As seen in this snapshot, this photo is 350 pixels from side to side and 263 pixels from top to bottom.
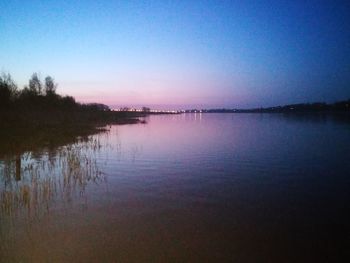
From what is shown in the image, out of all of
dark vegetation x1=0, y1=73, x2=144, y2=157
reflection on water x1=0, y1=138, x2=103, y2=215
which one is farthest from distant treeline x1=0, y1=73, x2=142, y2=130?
reflection on water x1=0, y1=138, x2=103, y2=215

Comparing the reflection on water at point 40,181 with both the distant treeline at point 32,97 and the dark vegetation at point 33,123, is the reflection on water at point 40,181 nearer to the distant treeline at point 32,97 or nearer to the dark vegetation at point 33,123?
the dark vegetation at point 33,123

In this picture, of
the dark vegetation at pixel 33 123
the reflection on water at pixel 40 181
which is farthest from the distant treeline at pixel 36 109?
the reflection on water at pixel 40 181

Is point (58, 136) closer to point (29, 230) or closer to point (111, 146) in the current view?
point (111, 146)

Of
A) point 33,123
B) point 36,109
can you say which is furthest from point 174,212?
point 36,109

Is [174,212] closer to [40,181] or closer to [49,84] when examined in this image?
[40,181]

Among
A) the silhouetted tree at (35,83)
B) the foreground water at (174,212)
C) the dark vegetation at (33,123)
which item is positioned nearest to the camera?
the foreground water at (174,212)

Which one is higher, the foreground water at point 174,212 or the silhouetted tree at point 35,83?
the silhouetted tree at point 35,83

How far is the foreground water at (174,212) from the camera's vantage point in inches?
420

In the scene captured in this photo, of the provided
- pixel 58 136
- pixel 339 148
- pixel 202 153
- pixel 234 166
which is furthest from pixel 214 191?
pixel 58 136

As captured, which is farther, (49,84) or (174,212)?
(49,84)

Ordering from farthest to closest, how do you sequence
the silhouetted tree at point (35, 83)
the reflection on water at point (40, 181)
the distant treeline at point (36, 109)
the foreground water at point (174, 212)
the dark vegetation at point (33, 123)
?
the silhouetted tree at point (35, 83) → the distant treeline at point (36, 109) → the dark vegetation at point (33, 123) → the reflection on water at point (40, 181) → the foreground water at point (174, 212)

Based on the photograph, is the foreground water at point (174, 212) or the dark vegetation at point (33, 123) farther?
the dark vegetation at point (33, 123)

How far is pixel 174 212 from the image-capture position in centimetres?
1435

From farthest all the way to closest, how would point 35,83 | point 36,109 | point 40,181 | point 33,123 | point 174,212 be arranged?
1. point 35,83
2. point 36,109
3. point 33,123
4. point 40,181
5. point 174,212
